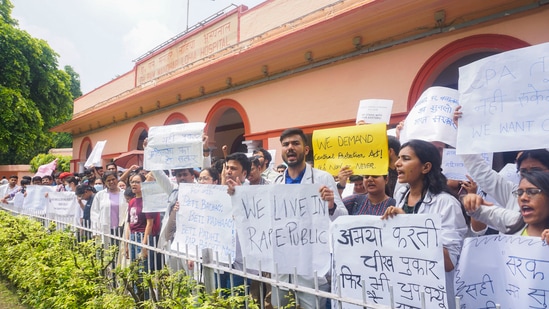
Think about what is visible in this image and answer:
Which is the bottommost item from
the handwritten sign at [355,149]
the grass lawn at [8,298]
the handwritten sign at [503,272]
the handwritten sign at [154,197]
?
the grass lawn at [8,298]

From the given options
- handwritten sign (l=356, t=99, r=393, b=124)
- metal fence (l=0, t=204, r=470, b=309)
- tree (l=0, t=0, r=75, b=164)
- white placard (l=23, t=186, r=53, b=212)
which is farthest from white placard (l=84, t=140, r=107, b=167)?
tree (l=0, t=0, r=75, b=164)

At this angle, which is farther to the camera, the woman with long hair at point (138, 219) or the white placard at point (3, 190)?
the white placard at point (3, 190)

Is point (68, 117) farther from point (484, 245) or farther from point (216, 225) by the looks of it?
point (484, 245)

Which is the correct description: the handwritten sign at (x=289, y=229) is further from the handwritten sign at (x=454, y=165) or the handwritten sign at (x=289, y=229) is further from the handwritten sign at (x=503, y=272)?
the handwritten sign at (x=454, y=165)

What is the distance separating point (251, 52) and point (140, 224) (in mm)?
5187

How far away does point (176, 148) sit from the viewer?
4.12m

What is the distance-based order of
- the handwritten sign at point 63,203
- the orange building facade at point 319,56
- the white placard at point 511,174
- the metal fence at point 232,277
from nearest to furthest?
the metal fence at point 232,277
the white placard at point 511,174
the orange building facade at point 319,56
the handwritten sign at point 63,203

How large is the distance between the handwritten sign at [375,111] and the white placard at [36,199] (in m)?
5.92

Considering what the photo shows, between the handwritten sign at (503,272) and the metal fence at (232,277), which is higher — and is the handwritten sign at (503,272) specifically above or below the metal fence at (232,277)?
above

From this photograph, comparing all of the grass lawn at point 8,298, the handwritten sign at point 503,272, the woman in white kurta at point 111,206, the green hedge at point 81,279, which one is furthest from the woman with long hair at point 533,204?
the grass lawn at point 8,298

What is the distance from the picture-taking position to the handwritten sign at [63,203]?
629 centimetres

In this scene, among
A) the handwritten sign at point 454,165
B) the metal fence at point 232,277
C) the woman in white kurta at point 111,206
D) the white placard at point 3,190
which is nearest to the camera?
the metal fence at point 232,277

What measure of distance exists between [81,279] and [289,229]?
2045 mm

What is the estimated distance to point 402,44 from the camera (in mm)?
6516
